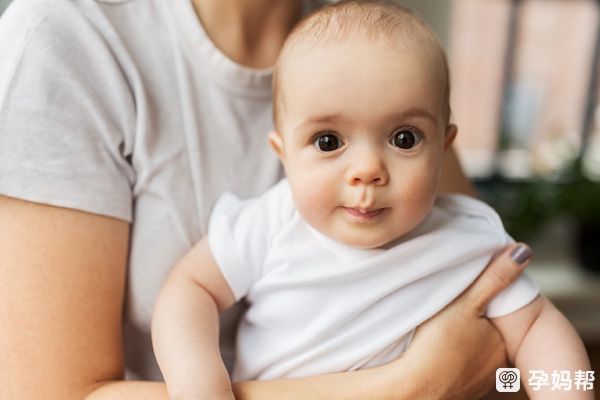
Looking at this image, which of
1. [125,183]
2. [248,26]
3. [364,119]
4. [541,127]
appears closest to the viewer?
[364,119]

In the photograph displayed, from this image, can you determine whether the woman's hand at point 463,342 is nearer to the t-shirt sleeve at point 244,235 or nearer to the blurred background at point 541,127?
the t-shirt sleeve at point 244,235

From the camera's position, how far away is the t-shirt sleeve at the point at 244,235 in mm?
971

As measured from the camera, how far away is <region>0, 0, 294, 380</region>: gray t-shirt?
0.87 metres

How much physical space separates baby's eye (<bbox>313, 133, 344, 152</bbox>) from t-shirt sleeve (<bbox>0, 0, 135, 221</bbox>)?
0.29 meters

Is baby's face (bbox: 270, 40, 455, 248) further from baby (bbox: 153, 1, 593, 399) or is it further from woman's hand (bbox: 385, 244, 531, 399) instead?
woman's hand (bbox: 385, 244, 531, 399)

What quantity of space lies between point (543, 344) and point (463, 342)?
0.11m

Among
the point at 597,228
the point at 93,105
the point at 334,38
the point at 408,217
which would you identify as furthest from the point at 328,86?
the point at 597,228

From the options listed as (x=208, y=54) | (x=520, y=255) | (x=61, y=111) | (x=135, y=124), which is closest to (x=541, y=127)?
(x=520, y=255)

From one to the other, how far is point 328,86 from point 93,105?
332mm

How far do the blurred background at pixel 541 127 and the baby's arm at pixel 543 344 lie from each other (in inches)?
73.2

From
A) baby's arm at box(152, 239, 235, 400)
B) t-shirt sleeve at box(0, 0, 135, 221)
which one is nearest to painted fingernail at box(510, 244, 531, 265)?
baby's arm at box(152, 239, 235, 400)

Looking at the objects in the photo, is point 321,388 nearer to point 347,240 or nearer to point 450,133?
point 347,240

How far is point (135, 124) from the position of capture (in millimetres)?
960

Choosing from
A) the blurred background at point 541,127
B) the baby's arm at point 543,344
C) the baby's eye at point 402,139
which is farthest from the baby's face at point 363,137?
the blurred background at point 541,127
